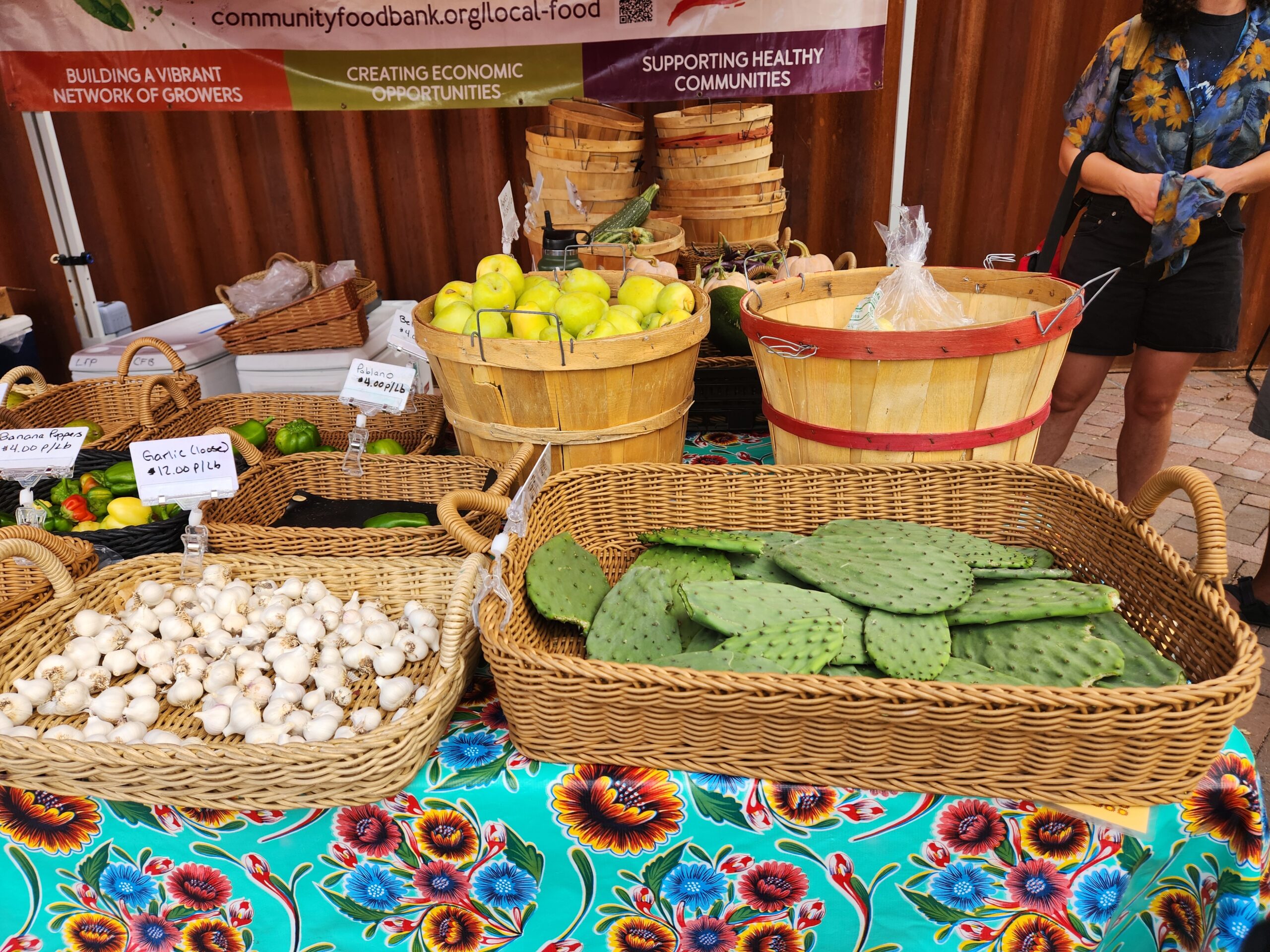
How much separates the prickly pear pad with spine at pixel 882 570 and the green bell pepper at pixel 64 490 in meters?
1.76

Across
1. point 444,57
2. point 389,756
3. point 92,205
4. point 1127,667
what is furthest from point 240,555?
point 92,205

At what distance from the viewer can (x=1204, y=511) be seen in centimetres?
120

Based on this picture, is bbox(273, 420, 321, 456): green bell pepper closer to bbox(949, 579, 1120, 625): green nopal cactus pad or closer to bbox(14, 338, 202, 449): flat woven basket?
bbox(14, 338, 202, 449): flat woven basket

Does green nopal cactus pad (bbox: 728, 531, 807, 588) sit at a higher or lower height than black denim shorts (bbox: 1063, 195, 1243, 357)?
lower

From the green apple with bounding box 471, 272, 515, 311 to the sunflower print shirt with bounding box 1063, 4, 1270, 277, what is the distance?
1.79m

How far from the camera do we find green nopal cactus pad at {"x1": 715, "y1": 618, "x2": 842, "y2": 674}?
1172 millimetres

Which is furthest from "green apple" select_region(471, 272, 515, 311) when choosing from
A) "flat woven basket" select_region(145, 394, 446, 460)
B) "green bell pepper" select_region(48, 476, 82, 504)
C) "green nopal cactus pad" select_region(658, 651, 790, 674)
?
"green bell pepper" select_region(48, 476, 82, 504)

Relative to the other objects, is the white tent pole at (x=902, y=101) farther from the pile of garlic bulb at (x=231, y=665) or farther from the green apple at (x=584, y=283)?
the pile of garlic bulb at (x=231, y=665)

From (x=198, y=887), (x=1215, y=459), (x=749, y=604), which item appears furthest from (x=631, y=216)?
(x=1215, y=459)

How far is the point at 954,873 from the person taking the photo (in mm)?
1155

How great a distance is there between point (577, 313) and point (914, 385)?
0.73 m

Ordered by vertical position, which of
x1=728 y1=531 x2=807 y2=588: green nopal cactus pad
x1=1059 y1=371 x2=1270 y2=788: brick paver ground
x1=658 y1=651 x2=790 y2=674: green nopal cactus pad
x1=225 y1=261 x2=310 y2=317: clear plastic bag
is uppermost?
x1=225 y1=261 x2=310 y2=317: clear plastic bag

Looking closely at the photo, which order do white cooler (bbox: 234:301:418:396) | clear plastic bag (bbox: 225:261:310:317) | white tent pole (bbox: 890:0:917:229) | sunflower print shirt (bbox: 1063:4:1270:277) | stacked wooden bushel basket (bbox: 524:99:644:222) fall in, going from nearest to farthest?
sunflower print shirt (bbox: 1063:4:1270:277)
white tent pole (bbox: 890:0:917:229)
white cooler (bbox: 234:301:418:396)
clear plastic bag (bbox: 225:261:310:317)
stacked wooden bushel basket (bbox: 524:99:644:222)

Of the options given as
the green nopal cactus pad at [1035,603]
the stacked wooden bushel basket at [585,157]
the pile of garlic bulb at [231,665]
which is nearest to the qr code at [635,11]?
the stacked wooden bushel basket at [585,157]
